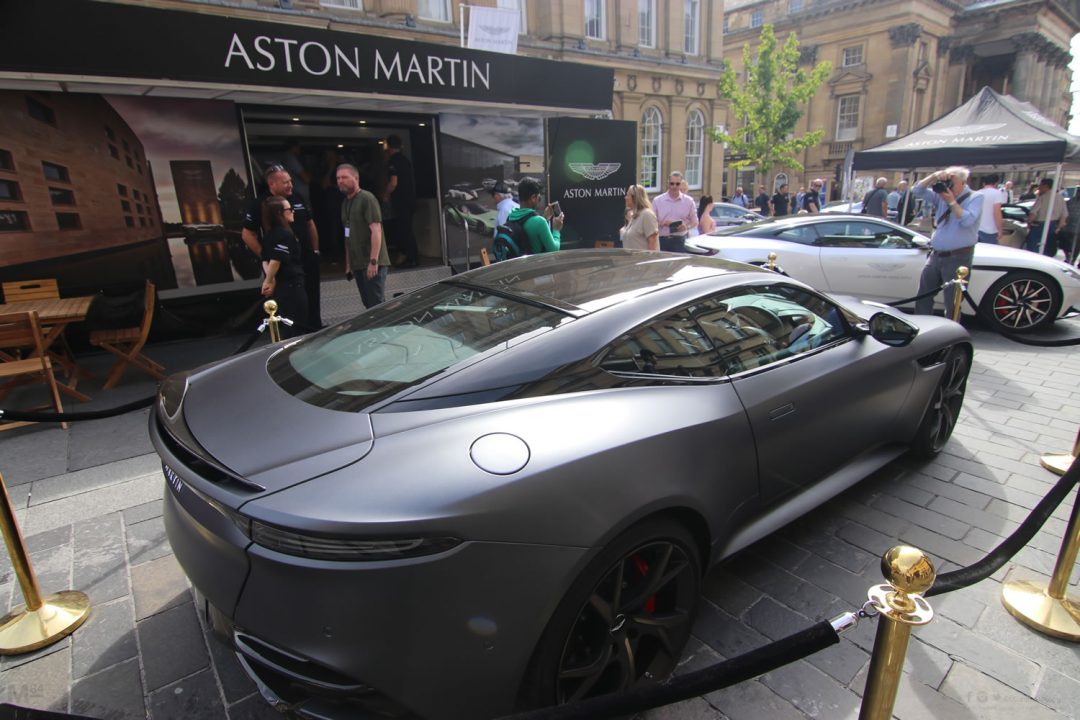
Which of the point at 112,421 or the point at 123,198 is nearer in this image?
the point at 112,421

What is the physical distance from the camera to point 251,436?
1798 mm

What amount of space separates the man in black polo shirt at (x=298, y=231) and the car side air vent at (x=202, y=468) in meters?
3.19

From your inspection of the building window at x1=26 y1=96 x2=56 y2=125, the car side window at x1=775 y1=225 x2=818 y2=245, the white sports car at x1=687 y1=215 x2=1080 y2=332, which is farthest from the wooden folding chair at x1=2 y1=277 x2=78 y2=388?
the car side window at x1=775 y1=225 x2=818 y2=245

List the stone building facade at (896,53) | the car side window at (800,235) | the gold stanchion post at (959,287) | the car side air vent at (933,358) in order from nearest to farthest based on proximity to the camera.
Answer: the car side air vent at (933,358), the gold stanchion post at (959,287), the car side window at (800,235), the stone building facade at (896,53)

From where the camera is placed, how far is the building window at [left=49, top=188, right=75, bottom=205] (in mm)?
6473

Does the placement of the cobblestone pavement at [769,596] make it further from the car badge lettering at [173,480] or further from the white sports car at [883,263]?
the white sports car at [883,263]

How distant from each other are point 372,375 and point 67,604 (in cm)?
186

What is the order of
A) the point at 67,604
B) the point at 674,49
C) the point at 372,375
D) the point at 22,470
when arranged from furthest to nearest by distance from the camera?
1. the point at 674,49
2. the point at 22,470
3. the point at 67,604
4. the point at 372,375

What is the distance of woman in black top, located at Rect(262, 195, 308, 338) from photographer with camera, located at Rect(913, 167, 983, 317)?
6.39 meters

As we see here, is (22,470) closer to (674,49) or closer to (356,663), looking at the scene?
(356,663)

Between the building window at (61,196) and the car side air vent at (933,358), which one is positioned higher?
the building window at (61,196)

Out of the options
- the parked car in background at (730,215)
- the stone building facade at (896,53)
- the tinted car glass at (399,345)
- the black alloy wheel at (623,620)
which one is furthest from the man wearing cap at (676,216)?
the stone building facade at (896,53)

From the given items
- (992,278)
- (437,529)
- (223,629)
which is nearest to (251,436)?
(223,629)

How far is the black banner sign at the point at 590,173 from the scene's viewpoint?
9.73 m
